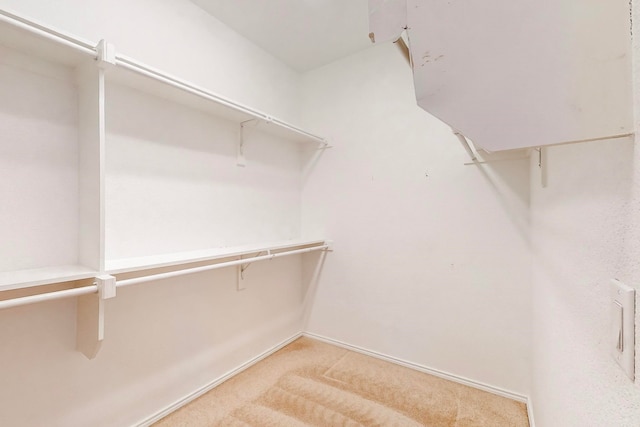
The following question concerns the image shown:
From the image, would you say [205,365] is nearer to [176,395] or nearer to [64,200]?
[176,395]

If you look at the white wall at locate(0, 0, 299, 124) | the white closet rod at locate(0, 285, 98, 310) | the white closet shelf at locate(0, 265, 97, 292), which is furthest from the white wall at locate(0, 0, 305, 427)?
the white closet rod at locate(0, 285, 98, 310)

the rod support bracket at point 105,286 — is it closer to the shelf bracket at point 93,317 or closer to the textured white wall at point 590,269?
the shelf bracket at point 93,317

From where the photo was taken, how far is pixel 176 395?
1696 millimetres

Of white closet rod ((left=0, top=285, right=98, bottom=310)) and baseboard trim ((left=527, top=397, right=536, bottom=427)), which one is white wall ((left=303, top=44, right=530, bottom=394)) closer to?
baseboard trim ((left=527, top=397, right=536, bottom=427))

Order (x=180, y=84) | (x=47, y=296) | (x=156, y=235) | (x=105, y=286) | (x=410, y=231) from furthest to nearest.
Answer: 1. (x=410, y=231)
2. (x=156, y=235)
3. (x=180, y=84)
4. (x=105, y=286)
5. (x=47, y=296)

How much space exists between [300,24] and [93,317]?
2.20m

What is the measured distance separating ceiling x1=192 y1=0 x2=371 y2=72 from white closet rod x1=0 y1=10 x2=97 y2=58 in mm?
1032

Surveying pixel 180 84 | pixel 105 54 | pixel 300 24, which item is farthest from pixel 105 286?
pixel 300 24

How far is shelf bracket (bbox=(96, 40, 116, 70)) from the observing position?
112 centimetres

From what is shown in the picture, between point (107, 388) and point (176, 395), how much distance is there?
0.41 metres

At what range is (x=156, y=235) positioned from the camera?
5.30 feet

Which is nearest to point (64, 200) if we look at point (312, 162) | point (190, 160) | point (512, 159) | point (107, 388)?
point (190, 160)

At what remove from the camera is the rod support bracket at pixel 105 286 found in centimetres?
111

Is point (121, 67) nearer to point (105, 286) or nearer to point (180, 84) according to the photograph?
point (180, 84)
